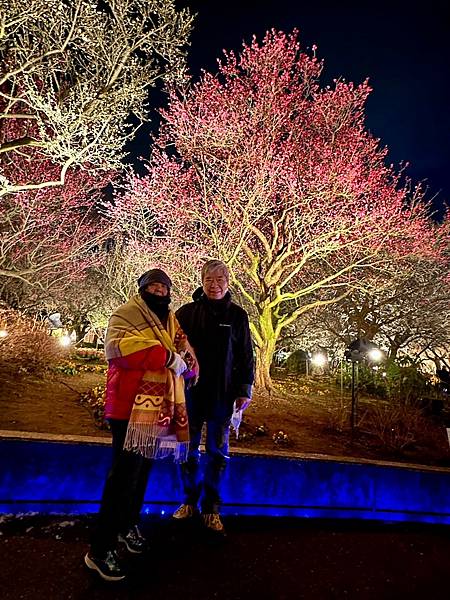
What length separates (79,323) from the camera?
27.0 m

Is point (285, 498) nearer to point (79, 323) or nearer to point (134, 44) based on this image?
point (134, 44)

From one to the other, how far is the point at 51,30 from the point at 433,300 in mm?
15623

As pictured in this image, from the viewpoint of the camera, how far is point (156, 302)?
7.97ft

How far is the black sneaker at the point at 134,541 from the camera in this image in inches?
94.6

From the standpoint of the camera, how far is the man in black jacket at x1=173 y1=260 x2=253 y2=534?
2783 mm

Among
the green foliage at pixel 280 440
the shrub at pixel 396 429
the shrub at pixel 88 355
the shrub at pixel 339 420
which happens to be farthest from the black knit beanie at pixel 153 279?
the shrub at pixel 88 355

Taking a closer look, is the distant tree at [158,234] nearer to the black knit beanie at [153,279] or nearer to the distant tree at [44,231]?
the distant tree at [44,231]

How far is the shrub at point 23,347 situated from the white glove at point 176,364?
6997 mm

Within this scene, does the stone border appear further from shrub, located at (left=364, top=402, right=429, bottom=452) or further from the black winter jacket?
A: shrub, located at (left=364, top=402, right=429, bottom=452)

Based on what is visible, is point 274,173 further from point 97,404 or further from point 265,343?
point 97,404

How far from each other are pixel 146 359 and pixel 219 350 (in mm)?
723

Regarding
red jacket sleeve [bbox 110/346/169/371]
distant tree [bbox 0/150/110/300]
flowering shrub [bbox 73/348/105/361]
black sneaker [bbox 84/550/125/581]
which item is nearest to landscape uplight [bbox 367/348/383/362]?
red jacket sleeve [bbox 110/346/169/371]

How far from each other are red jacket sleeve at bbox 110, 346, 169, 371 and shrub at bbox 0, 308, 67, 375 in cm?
694

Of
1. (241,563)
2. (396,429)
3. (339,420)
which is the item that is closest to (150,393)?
(241,563)
